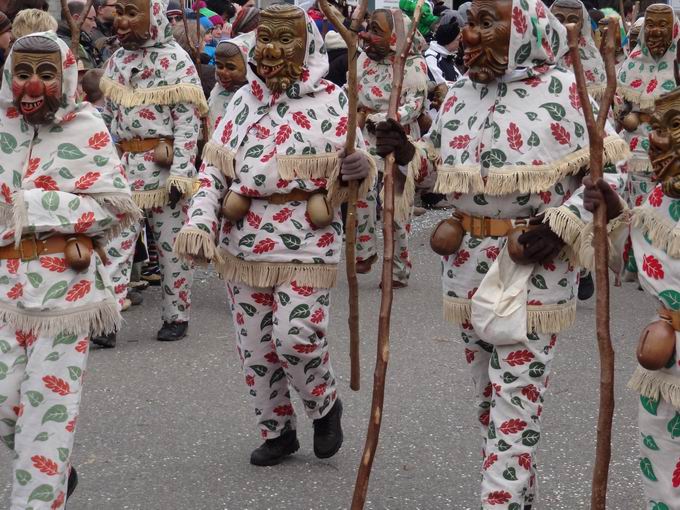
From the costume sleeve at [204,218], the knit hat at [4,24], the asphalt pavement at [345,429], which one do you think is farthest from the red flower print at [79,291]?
the knit hat at [4,24]

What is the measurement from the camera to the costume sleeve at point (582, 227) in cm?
376

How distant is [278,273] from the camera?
5016 millimetres

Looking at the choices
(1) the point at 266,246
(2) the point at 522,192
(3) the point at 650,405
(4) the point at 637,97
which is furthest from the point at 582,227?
(4) the point at 637,97

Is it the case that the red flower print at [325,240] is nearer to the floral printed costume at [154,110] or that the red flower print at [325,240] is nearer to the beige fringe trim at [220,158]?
the beige fringe trim at [220,158]

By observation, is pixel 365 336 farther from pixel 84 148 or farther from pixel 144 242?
pixel 84 148

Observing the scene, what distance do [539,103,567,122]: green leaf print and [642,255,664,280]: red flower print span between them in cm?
86

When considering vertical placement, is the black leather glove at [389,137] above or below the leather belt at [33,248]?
above

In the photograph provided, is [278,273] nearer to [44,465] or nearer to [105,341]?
[44,465]

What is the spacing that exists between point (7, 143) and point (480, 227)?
176 cm

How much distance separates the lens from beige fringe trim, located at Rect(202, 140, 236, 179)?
5066mm

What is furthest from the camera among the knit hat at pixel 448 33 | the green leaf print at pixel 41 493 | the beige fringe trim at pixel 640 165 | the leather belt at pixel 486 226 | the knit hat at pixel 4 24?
the knit hat at pixel 448 33

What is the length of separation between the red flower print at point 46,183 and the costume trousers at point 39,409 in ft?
1.68

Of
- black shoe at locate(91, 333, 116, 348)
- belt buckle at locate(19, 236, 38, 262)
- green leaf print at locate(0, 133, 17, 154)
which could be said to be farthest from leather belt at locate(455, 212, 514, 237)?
black shoe at locate(91, 333, 116, 348)

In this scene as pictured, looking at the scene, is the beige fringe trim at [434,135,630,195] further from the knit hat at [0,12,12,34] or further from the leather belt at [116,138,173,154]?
the knit hat at [0,12,12,34]
